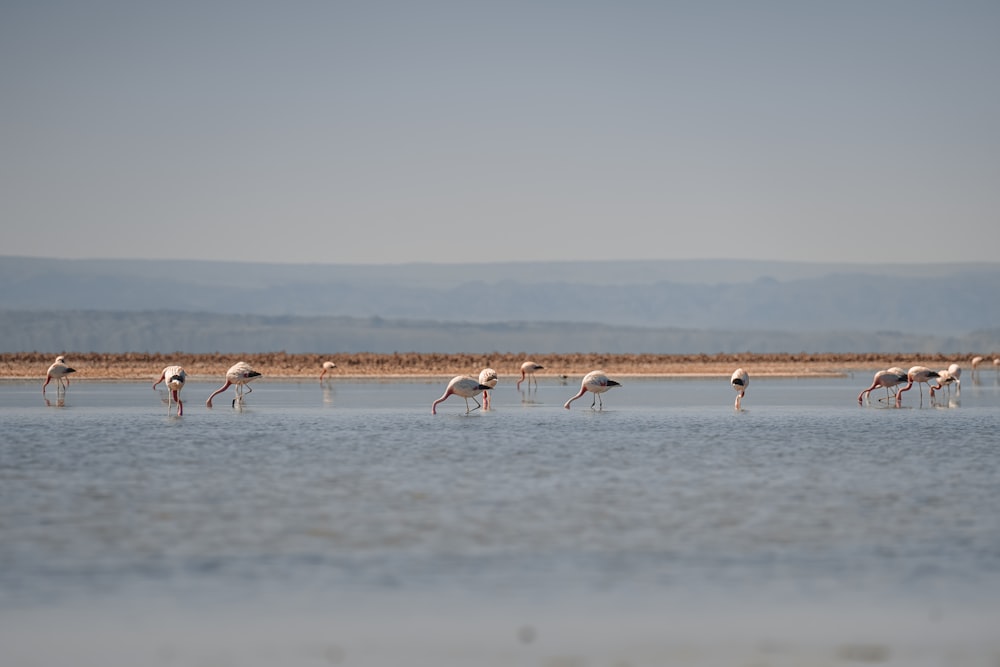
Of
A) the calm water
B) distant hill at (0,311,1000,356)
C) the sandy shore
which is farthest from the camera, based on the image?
distant hill at (0,311,1000,356)

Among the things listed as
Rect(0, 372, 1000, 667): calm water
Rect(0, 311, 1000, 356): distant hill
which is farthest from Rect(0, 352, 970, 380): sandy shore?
Rect(0, 311, 1000, 356): distant hill

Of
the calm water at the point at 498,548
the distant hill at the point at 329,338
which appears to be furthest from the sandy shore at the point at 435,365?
the distant hill at the point at 329,338

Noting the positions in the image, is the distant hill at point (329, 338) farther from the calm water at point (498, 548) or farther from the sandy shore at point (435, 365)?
the calm water at point (498, 548)

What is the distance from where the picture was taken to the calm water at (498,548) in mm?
7895

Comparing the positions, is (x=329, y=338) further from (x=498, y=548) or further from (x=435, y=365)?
(x=498, y=548)

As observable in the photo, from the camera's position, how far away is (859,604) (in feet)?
28.7

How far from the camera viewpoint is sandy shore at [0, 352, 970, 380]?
50.7m

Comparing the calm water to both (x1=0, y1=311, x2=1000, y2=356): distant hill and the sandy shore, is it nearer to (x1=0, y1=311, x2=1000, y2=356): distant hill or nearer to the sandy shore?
the sandy shore

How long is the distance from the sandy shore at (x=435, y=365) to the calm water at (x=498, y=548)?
29519mm

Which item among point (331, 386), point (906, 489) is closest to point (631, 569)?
point (906, 489)

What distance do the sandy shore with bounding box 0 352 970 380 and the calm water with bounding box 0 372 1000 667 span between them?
96.8 ft

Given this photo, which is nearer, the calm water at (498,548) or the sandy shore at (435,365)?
the calm water at (498,548)

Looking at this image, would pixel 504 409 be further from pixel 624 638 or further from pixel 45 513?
pixel 624 638

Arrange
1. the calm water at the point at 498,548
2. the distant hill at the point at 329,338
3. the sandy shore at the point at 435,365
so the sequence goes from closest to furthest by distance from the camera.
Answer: the calm water at the point at 498,548
the sandy shore at the point at 435,365
the distant hill at the point at 329,338
